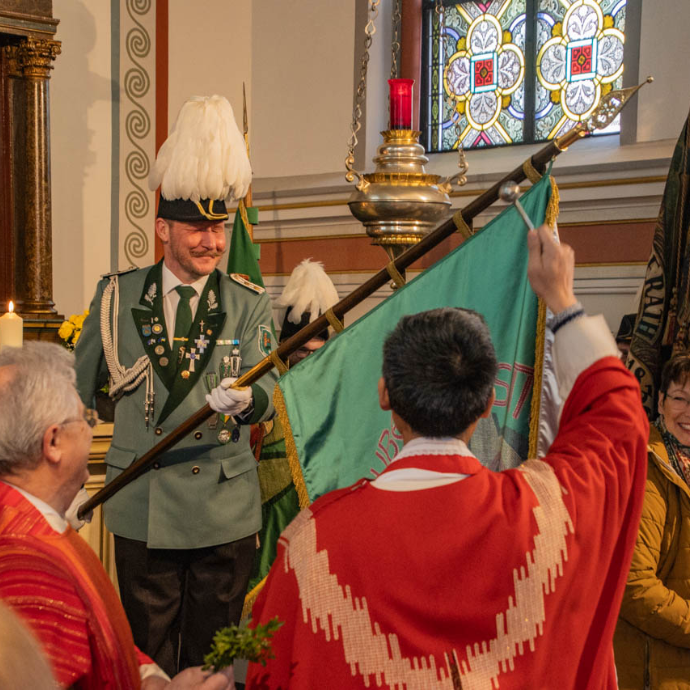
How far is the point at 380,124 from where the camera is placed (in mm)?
5117

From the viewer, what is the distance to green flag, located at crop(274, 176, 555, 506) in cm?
199

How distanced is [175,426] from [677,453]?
1.25 m

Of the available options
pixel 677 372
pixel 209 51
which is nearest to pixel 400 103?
pixel 677 372

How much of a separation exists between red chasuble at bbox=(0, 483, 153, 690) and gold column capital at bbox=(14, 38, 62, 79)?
10.8 feet

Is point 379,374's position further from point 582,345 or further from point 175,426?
point 175,426

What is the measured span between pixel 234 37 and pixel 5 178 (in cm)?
153

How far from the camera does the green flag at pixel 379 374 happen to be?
1.99m

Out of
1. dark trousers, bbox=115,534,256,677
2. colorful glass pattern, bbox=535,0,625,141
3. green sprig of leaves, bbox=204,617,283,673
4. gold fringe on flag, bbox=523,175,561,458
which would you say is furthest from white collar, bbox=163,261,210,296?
colorful glass pattern, bbox=535,0,625,141

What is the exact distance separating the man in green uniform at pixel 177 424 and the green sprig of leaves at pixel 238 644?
1198mm

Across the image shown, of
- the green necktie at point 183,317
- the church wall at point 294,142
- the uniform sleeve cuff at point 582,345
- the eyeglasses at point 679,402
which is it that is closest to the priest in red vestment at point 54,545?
the uniform sleeve cuff at point 582,345

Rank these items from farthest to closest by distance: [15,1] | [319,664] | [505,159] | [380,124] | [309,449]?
[380,124] < [505,159] < [15,1] < [309,449] < [319,664]

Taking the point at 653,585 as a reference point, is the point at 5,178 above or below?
above

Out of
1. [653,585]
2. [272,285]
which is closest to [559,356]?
[653,585]

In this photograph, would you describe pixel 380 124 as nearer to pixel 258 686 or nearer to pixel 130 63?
pixel 130 63
